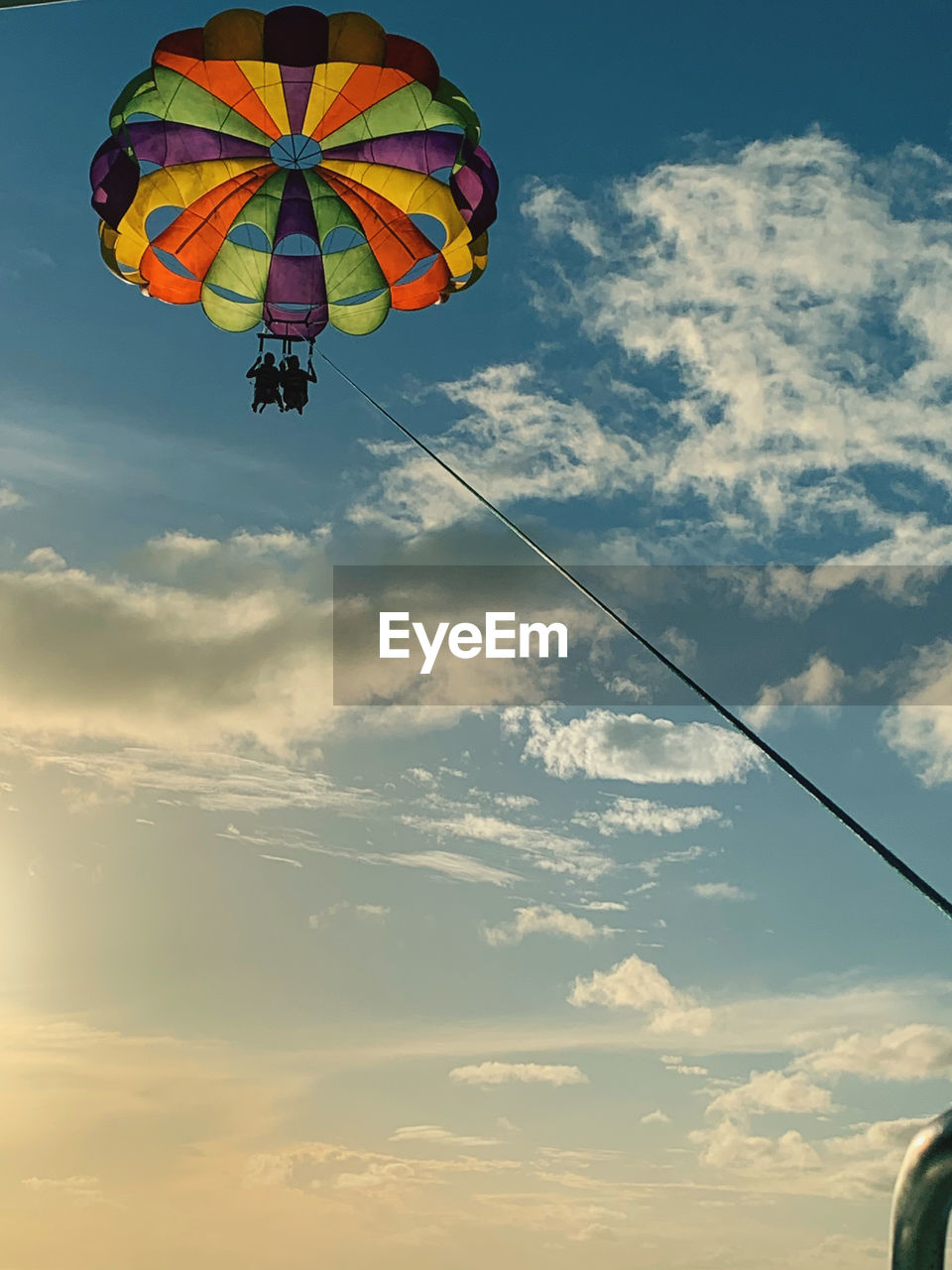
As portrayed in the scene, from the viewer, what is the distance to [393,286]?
1708 cm

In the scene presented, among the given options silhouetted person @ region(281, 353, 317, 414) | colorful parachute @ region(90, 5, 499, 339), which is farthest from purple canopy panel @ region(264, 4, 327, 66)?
silhouetted person @ region(281, 353, 317, 414)

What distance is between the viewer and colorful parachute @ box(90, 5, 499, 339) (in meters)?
15.0

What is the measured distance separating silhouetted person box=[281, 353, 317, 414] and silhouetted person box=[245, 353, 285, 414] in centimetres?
8

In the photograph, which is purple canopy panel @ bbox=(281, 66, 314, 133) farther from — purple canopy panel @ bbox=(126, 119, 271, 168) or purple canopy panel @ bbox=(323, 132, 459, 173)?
purple canopy panel @ bbox=(323, 132, 459, 173)

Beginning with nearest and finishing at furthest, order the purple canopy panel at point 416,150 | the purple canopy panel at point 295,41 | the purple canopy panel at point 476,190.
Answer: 1. the purple canopy panel at point 295,41
2. the purple canopy panel at point 416,150
3. the purple canopy panel at point 476,190

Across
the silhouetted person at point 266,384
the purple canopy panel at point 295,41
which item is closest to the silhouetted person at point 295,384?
the silhouetted person at point 266,384

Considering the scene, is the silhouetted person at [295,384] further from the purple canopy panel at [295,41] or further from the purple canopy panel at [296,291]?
the purple canopy panel at [295,41]

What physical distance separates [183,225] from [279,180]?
1.31m

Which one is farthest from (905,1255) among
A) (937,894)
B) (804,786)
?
(804,786)

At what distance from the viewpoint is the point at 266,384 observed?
15.9 m

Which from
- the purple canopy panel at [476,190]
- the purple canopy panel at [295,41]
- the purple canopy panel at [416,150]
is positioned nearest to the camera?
the purple canopy panel at [295,41]

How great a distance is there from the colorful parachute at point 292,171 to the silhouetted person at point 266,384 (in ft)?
2.50

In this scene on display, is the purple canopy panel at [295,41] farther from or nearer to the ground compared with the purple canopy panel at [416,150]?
farther from the ground

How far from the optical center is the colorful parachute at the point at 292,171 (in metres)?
15.0
